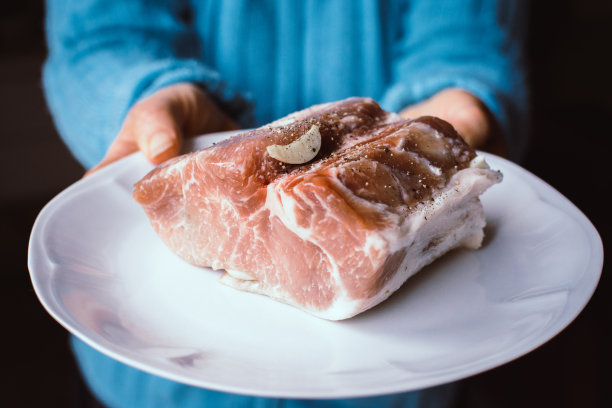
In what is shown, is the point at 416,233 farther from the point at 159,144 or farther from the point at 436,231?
the point at 159,144

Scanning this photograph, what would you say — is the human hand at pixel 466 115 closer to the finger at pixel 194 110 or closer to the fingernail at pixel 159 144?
the finger at pixel 194 110

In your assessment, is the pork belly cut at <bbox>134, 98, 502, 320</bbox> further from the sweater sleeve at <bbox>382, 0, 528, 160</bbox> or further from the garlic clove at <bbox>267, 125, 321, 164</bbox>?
the sweater sleeve at <bbox>382, 0, 528, 160</bbox>

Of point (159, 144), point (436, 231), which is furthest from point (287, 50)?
point (436, 231)

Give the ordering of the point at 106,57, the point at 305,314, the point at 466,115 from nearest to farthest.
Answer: the point at 305,314 < the point at 466,115 < the point at 106,57

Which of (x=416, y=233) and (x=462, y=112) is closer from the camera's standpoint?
(x=416, y=233)

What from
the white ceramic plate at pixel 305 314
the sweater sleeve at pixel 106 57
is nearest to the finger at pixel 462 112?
the white ceramic plate at pixel 305 314

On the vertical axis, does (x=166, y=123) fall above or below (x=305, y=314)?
above

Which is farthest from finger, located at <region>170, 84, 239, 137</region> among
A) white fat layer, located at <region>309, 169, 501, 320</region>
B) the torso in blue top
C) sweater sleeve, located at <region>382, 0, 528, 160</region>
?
white fat layer, located at <region>309, 169, 501, 320</region>
